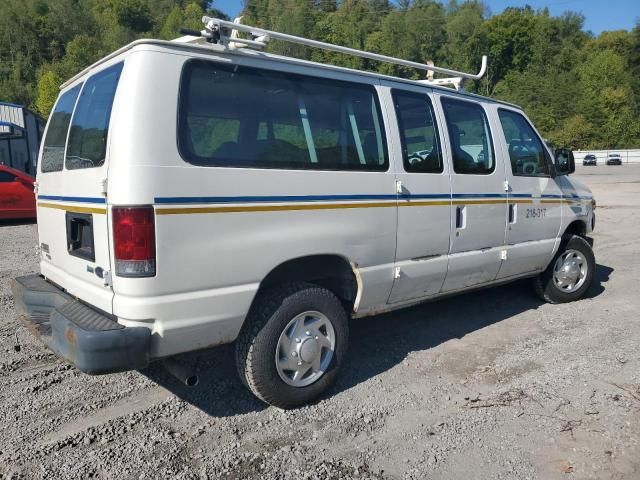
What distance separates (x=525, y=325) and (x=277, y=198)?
333 cm

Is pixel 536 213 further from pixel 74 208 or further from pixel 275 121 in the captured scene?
pixel 74 208

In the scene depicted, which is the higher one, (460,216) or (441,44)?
(441,44)

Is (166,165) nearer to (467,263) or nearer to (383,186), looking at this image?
(383,186)

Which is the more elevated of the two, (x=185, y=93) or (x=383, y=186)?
(x=185, y=93)

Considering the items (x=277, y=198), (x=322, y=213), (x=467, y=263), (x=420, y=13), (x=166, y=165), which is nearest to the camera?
(x=166, y=165)

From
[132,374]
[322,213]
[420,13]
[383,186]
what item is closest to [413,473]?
[322,213]

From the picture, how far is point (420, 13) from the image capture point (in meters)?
93.4

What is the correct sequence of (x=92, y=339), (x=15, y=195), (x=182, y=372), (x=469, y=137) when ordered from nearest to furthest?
1. (x=92, y=339)
2. (x=182, y=372)
3. (x=469, y=137)
4. (x=15, y=195)

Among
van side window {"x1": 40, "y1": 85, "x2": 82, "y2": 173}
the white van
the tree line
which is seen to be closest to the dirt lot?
the white van

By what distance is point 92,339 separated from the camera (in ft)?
9.17

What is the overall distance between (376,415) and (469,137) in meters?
2.63

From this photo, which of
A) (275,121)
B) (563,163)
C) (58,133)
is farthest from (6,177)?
(563,163)

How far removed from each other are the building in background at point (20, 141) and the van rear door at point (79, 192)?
19782 mm

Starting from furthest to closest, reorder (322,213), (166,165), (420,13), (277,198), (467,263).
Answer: (420,13) → (467,263) → (322,213) → (277,198) → (166,165)
